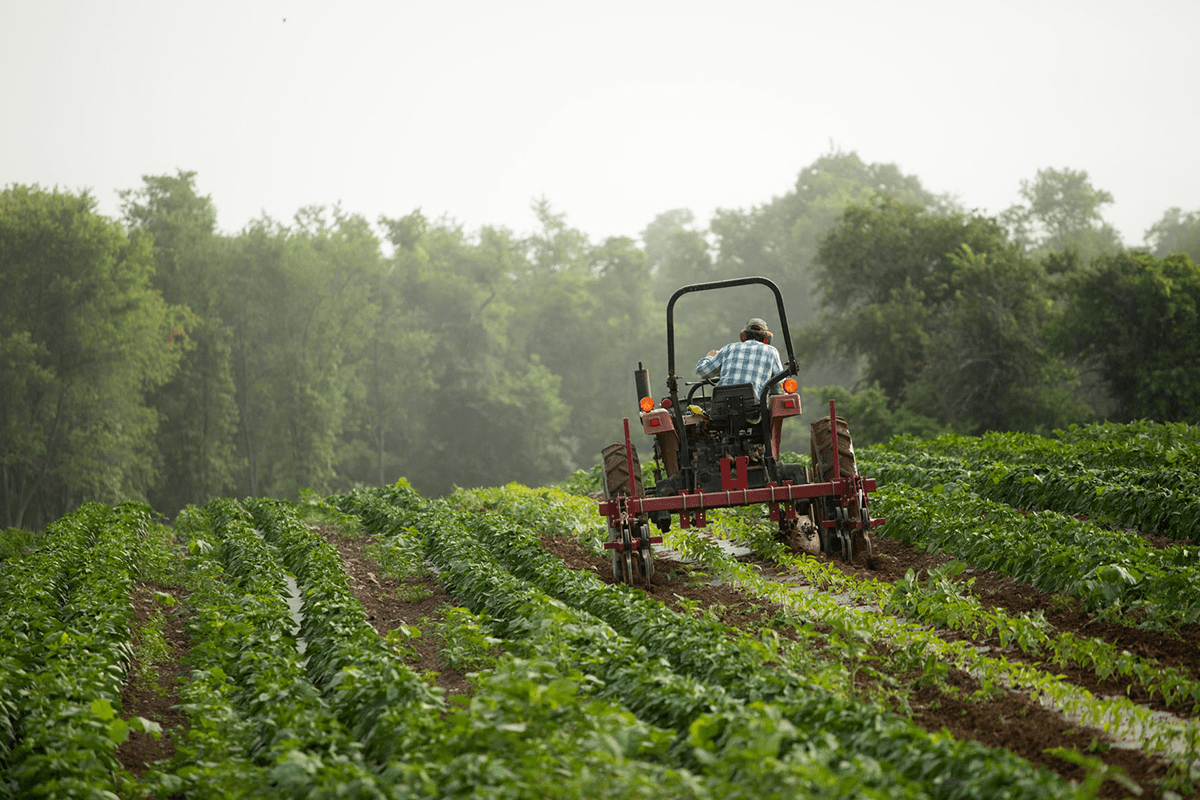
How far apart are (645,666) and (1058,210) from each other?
6522 cm

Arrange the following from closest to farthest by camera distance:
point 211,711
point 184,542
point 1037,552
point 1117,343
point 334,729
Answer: point 334,729 < point 211,711 < point 1037,552 < point 184,542 < point 1117,343

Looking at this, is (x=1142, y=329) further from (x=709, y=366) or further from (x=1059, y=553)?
(x=1059, y=553)

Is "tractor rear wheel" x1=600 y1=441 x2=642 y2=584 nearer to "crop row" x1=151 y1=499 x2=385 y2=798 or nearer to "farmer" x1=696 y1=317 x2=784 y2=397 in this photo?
"farmer" x1=696 y1=317 x2=784 y2=397

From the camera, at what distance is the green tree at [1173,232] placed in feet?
176

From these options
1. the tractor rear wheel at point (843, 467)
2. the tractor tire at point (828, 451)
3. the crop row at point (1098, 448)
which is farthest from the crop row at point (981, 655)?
the crop row at point (1098, 448)

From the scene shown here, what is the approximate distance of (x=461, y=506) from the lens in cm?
1781

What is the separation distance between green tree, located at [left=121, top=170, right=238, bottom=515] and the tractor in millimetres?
35240

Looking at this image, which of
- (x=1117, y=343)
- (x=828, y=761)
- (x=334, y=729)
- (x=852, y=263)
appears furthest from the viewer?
(x=852, y=263)

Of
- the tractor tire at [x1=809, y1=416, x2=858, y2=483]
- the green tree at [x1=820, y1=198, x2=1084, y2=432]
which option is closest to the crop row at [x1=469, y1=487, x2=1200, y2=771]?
the tractor tire at [x1=809, y1=416, x2=858, y2=483]

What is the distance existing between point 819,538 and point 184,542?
33.5 feet

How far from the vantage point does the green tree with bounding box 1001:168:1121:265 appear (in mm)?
60719

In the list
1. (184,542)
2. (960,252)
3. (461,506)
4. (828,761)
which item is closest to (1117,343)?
(960,252)

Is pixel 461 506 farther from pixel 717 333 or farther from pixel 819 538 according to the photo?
pixel 717 333

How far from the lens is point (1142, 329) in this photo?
2792 centimetres
